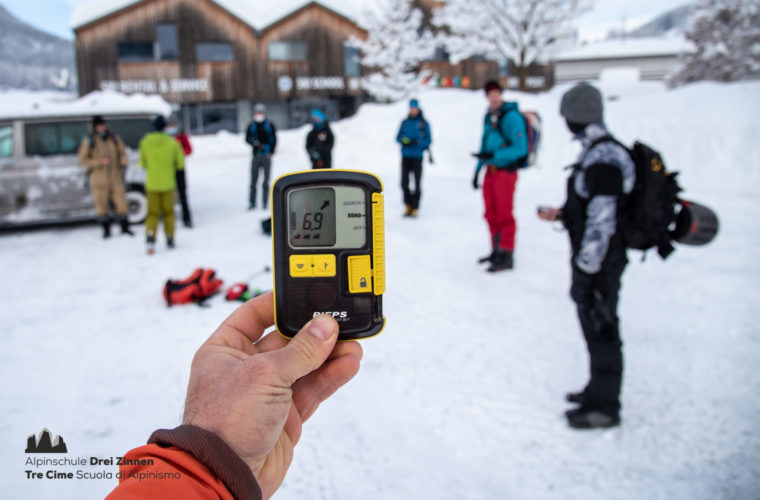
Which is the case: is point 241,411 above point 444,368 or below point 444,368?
above

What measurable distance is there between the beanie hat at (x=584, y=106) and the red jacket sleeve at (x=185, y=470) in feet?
9.57

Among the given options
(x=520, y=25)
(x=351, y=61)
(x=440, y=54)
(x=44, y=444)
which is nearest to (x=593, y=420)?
(x=44, y=444)

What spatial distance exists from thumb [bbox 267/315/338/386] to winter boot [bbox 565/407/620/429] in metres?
2.37

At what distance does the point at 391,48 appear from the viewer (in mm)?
28156

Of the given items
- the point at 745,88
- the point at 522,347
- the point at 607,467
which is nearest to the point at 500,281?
the point at 522,347

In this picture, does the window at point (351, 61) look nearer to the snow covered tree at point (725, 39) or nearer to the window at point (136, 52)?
the window at point (136, 52)

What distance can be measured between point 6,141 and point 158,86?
20.8 meters

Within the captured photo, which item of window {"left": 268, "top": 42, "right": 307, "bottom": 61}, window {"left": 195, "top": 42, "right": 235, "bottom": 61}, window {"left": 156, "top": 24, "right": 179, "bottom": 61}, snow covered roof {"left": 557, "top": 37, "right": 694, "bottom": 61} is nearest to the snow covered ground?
window {"left": 156, "top": 24, "right": 179, "bottom": 61}

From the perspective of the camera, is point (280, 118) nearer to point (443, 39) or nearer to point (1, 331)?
point (443, 39)

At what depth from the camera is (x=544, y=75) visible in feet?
120

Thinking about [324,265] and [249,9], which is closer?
[324,265]

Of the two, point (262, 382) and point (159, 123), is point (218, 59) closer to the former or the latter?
point (159, 123)

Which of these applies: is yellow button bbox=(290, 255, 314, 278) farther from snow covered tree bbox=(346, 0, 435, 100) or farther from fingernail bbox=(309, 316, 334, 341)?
snow covered tree bbox=(346, 0, 435, 100)

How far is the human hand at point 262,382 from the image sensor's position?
41.1 inches
